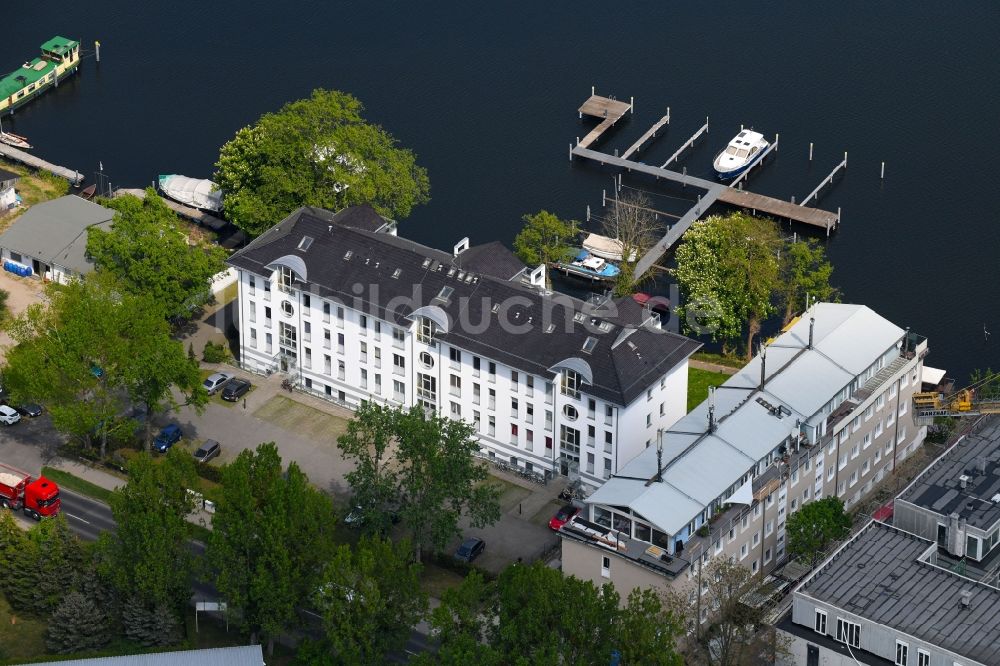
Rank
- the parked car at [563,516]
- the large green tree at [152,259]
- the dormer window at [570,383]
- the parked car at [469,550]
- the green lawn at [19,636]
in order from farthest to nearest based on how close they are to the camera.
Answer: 1. the large green tree at [152,259]
2. the dormer window at [570,383]
3. the parked car at [563,516]
4. the parked car at [469,550]
5. the green lawn at [19,636]

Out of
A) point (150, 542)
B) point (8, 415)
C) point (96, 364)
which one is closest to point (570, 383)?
point (150, 542)

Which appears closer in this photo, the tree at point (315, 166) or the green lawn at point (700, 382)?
the green lawn at point (700, 382)

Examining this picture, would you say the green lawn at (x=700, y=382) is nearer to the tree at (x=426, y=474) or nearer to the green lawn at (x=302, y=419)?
the tree at (x=426, y=474)

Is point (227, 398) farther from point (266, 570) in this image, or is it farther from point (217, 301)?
point (266, 570)

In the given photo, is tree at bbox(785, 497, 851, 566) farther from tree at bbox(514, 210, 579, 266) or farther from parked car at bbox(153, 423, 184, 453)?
parked car at bbox(153, 423, 184, 453)

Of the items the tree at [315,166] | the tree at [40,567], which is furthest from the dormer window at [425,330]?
the tree at [40,567]

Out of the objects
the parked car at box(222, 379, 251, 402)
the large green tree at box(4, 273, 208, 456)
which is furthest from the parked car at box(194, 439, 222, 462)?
the parked car at box(222, 379, 251, 402)

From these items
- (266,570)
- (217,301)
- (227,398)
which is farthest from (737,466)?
(217,301)
